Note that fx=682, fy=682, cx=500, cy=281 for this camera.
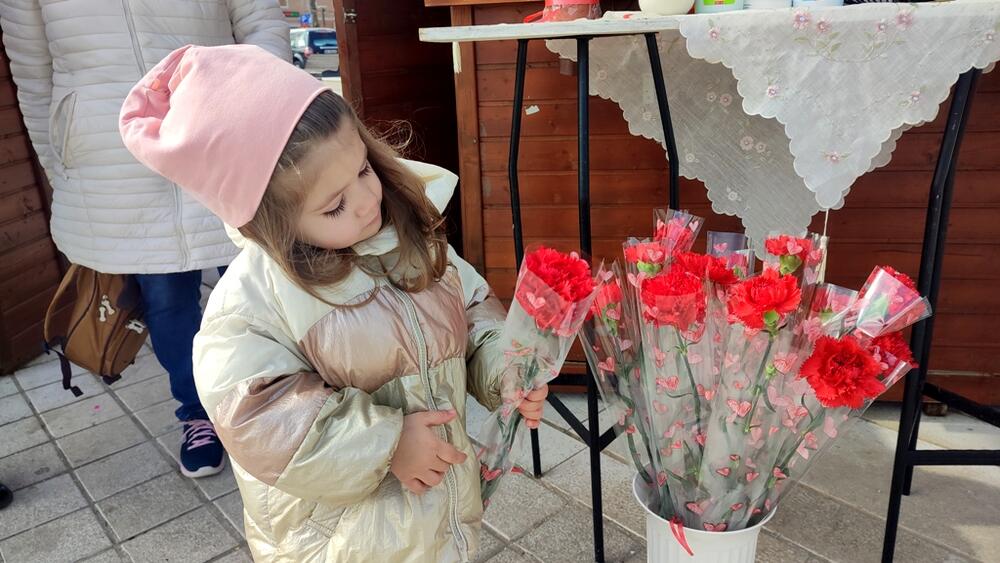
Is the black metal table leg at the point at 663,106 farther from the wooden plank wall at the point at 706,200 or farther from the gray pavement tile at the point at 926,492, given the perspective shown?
the gray pavement tile at the point at 926,492

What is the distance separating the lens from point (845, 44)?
1237mm

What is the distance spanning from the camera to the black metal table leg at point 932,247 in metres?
1.28

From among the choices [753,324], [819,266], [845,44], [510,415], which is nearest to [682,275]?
[753,324]

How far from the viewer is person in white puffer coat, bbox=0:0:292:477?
1692 millimetres

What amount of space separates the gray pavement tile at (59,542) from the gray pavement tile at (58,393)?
78 centimetres

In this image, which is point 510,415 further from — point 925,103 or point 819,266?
point 925,103

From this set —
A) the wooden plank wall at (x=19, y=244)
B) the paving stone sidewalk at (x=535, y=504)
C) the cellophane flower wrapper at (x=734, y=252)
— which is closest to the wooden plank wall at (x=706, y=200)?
the paving stone sidewalk at (x=535, y=504)

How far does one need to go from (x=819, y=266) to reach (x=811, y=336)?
182mm

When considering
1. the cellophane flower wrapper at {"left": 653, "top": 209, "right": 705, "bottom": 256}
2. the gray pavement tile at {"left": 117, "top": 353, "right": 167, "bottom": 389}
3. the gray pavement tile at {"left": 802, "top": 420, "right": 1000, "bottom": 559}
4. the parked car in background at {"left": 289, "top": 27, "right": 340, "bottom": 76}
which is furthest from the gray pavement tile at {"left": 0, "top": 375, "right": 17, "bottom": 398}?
the parked car in background at {"left": 289, "top": 27, "right": 340, "bottom": 76}

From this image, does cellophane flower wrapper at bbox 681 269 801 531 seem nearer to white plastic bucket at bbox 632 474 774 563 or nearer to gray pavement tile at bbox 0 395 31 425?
white plastic bucket at bbox 632 474 774 563

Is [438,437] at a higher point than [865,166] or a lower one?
lower

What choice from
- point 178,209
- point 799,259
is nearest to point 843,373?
point 799,259

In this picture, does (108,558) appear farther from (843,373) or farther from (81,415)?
(843,373)

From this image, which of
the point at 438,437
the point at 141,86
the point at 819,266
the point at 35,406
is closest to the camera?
the point at 141,86
